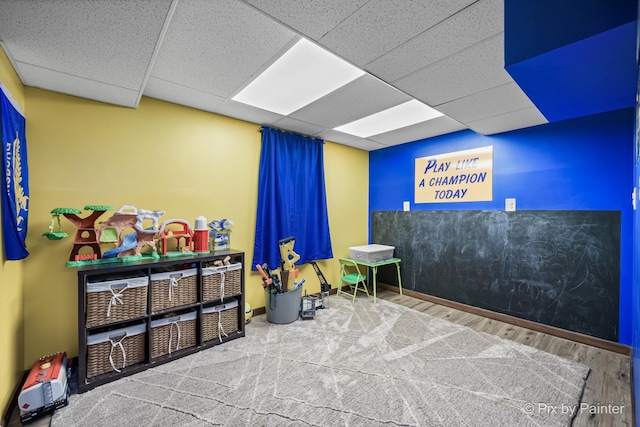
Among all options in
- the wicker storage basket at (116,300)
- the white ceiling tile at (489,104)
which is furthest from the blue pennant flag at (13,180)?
the white ceiling tile at (489,104)

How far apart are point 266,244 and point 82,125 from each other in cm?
199

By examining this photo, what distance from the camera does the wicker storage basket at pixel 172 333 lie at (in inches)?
84.7

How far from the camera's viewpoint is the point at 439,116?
9.71 ft

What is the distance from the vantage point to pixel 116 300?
198 centimetres

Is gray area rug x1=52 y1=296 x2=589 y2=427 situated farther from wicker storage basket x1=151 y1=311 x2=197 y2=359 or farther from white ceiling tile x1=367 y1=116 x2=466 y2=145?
white ceiling tile x1=367 y1=116 x2=466 y2=145

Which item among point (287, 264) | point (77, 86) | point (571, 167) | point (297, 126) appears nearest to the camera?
point (77, 86)

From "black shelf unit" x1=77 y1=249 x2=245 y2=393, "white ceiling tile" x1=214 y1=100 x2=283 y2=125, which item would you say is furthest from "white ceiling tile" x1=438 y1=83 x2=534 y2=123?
"black shelf unit" x1=77 y1=249 x2=245 y2=393

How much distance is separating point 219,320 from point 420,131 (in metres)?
3.18

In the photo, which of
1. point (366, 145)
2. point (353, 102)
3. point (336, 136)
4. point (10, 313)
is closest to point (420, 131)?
point (366, 145)

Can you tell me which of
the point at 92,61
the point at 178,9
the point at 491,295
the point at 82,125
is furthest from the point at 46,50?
the point at 491,295

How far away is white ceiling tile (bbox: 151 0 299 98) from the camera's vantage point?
1.43 metres

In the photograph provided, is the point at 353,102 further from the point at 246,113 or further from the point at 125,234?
the point at 125,234

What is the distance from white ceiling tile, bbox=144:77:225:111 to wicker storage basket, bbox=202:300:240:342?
6.35 ft

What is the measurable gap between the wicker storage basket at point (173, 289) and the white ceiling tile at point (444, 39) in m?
2.20
